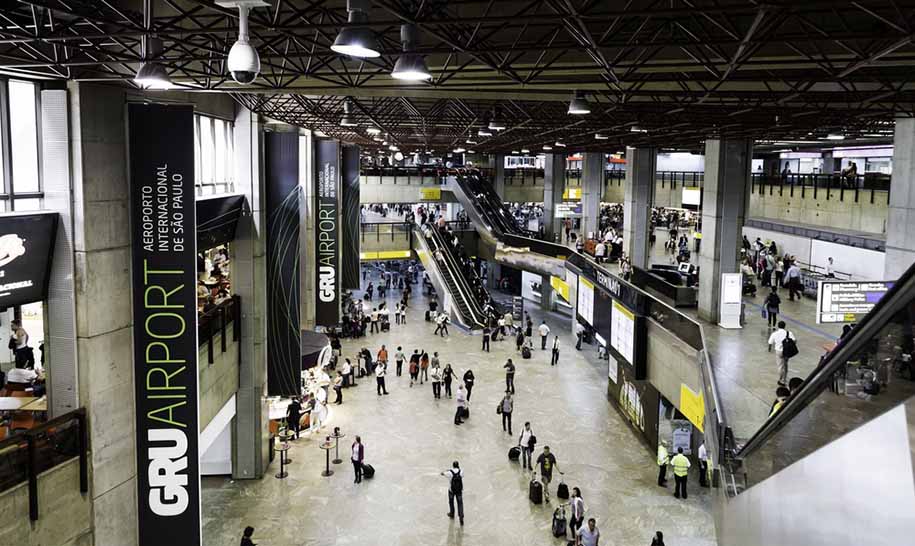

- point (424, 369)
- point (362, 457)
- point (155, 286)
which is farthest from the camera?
point (424, 369)

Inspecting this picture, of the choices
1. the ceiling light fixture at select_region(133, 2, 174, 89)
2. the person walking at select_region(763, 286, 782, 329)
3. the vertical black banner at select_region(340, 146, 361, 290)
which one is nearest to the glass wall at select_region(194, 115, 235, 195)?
the ceiling light fixture at select_region(133, 2, 174, 89)

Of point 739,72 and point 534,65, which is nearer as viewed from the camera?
point 534,65

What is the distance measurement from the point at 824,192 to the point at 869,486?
117 ft

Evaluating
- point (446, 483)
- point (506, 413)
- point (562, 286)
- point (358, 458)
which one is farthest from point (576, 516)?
point (562, 286)

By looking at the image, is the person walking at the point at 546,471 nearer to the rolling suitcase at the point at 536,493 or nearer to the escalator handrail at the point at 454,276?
the rolling suitcase at the point at 536,493

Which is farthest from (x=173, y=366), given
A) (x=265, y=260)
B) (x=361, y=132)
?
(x=361, y=132)

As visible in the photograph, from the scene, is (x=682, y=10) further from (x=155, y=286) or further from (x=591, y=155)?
(x=591, y=155)

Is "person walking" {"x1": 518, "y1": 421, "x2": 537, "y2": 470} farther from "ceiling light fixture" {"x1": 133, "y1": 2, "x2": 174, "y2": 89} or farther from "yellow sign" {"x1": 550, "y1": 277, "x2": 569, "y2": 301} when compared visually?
"yellow sign" {"x1": 550, "y1": 277, "x2": 569, "y2": 301}

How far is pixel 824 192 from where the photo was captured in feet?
117

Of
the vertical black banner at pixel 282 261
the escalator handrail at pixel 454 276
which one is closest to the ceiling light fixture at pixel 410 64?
the vertical black banner at pixel 282 261

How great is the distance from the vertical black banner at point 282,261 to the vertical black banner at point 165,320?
752cm

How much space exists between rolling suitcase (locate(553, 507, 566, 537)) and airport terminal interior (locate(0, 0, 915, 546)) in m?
0.05

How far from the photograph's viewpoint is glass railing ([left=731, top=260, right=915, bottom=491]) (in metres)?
3.48

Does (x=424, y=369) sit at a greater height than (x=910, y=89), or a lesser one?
lesser
